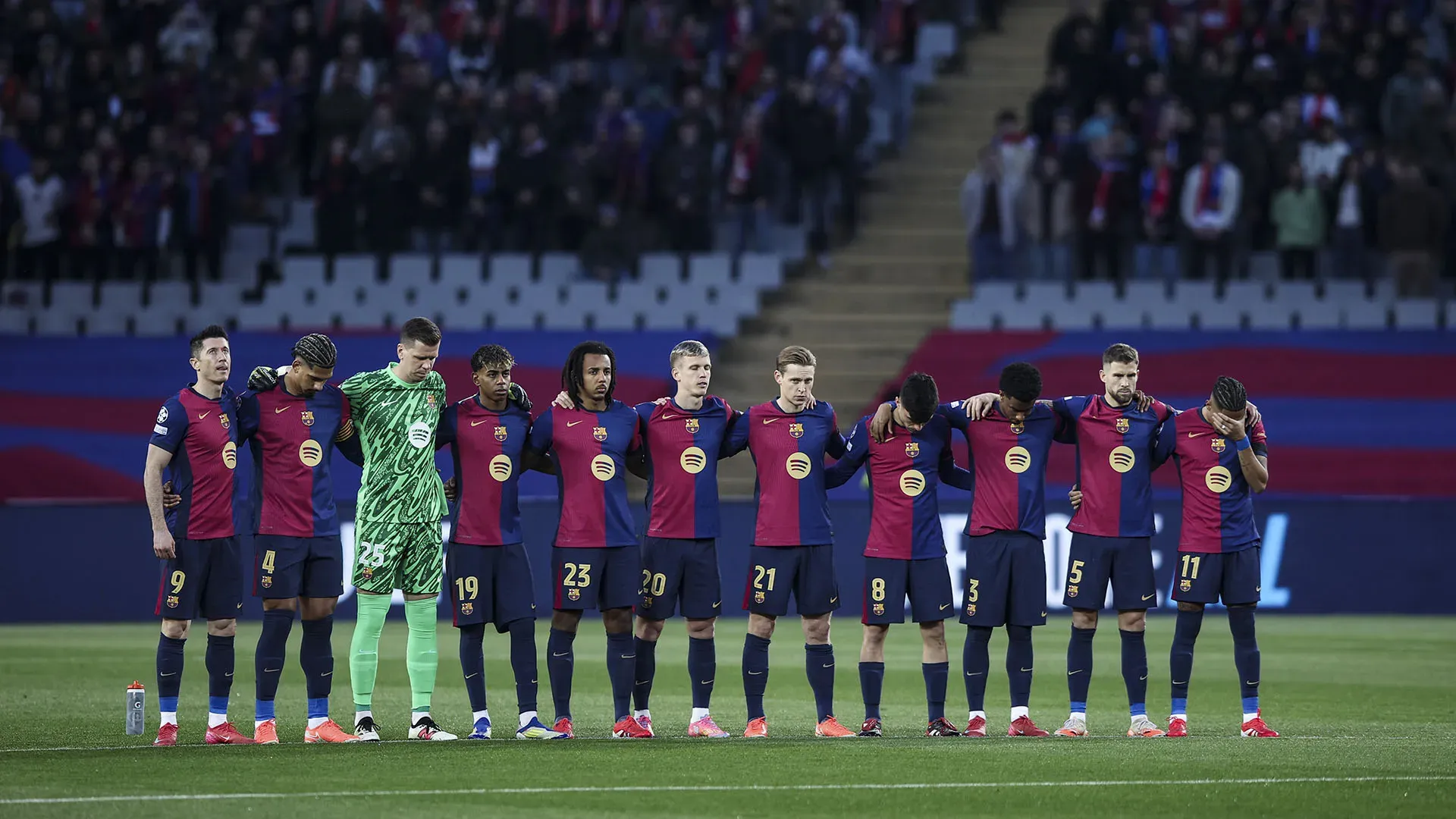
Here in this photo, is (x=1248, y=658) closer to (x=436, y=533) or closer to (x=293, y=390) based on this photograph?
(x=436, y=533)

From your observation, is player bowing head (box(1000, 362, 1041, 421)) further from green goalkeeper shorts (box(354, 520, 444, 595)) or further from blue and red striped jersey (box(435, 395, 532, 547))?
green goalkeeper shorts (box(354, 520, 444, 595))

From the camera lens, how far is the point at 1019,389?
11.3 metres

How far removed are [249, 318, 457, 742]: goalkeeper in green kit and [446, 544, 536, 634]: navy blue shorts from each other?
0.41 feet

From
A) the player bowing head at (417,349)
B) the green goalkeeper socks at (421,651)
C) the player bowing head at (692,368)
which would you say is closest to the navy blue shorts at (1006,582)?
the player bowing head at (692,368)

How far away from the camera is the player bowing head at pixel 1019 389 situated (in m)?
11.3

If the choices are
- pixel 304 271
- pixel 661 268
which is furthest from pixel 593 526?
pixel 304 271

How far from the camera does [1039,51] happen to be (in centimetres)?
2981

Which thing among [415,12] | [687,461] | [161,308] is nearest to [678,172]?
[415,12]

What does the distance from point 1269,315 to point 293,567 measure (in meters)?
16.1

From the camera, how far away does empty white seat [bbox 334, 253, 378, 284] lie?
26.3 meters

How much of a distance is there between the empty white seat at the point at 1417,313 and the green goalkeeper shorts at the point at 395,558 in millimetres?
15945

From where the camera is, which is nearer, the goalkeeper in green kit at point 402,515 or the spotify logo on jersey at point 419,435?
the goalkeeper in green kit at point 402,515

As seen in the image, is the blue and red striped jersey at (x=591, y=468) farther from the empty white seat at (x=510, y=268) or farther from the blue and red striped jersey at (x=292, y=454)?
the empty white seat at (x=510, y=268)

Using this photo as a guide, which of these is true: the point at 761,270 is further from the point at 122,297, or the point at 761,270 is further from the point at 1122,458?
the point at 1122,458
